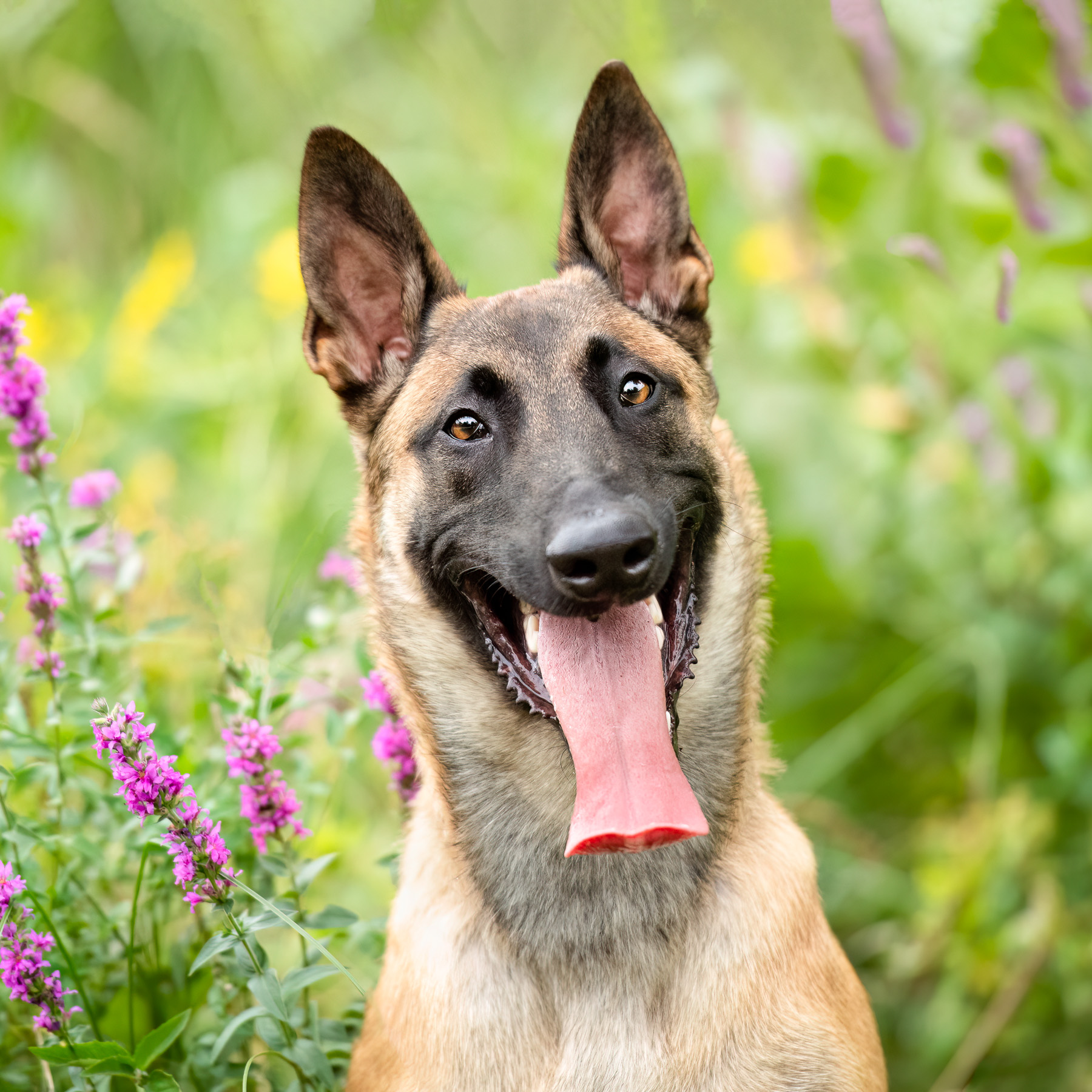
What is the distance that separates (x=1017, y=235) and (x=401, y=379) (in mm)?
2689

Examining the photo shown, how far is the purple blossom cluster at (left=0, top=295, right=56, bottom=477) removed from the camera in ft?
8.72

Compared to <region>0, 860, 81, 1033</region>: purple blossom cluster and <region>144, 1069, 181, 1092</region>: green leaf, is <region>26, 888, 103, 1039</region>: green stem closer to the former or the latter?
<region>0, 860, 81, 1033</region>: purple blossom cluster

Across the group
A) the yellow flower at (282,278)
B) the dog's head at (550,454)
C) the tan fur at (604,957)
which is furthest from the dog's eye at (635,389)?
the yellow flower at (282,278)

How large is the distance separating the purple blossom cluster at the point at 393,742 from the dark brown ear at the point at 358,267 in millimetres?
772

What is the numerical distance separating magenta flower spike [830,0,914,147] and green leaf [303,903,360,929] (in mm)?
3093

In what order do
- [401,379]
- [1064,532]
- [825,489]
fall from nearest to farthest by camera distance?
[401,379] → [1064,532] → [825,489]

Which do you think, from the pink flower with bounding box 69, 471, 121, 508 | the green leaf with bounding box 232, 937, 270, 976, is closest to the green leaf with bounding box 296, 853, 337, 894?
the green leaf with bounding box 232, 937, 270, 976

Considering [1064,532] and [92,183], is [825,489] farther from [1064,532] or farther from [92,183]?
[92,183]

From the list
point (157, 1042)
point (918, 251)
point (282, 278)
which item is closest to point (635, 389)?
point (918, 251)

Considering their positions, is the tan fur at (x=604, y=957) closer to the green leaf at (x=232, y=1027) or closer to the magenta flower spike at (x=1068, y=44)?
the green leaf at (x=232, y=1027)

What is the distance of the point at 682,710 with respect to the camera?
2.79 metres

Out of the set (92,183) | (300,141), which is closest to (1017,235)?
(300,141)

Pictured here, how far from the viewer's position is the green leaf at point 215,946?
213 cm

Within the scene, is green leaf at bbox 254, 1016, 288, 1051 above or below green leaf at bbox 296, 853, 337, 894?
below
